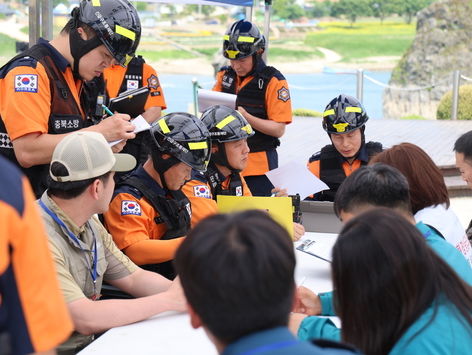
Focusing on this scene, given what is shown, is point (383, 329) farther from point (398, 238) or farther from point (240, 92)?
point (240, 92)

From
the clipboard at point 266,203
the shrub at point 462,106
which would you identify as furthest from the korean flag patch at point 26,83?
the shrub at point 462,106

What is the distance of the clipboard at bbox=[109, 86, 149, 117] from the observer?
3773mm

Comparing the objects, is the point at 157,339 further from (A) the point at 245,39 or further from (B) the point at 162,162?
(A) the point at 245,39

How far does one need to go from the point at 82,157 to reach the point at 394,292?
4.25ft

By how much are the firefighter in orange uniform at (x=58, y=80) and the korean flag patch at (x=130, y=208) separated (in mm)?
277

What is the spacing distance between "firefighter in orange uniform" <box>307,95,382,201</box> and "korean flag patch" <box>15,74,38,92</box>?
1990mm

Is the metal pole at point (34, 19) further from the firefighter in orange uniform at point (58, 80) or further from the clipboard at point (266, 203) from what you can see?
the clipboard at point (266, 203)

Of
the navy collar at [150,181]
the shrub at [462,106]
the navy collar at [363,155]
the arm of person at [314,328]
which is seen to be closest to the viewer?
the arm of person at [314,328]

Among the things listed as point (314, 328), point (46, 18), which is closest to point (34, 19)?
point (46, 18)

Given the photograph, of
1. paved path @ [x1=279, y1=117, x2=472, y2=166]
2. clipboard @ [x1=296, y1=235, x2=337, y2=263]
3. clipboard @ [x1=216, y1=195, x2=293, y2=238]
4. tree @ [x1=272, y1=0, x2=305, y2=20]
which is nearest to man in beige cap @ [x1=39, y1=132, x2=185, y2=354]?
clipboard @ [x1=216, y1=195, x2=293, y2=238]

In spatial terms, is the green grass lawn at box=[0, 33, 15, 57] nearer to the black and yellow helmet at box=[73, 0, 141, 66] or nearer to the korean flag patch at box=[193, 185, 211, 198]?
the korean flag patch at box=[193, 185, 211, 198]

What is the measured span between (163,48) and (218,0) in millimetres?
28503

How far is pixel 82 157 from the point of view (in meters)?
2.56

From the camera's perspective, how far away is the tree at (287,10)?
4198cm
